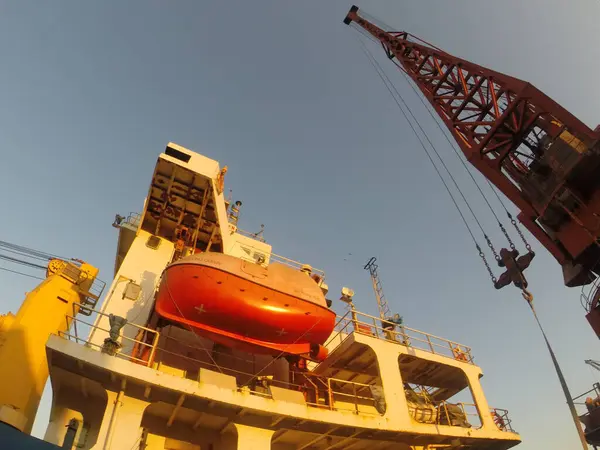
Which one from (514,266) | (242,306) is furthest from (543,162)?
(242,306)

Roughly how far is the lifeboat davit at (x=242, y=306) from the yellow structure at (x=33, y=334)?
2876 millimetres

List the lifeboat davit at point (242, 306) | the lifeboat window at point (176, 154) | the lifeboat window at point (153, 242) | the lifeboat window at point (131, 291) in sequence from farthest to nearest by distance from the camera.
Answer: the lifeboat window at point (153, 242), the lifeboat window at point (176, 154), the lifeboat window at point (131, 291), the lifeboat davit at point (242, 306)

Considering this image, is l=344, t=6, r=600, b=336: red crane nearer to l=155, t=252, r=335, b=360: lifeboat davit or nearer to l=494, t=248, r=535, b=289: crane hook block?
l=494, t=248, r=535, b=289: crane hook block

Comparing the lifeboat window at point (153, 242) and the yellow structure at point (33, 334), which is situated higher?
the lifeboat window at point (153, 242)

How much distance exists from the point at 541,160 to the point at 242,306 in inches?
464

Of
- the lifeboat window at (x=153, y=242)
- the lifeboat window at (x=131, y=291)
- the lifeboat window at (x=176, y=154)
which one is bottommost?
the lifeboat window at (x=131, y=291)

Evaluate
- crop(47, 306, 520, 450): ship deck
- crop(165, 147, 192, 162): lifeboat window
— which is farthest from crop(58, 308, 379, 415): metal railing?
crop(165, 147, 192, 162): lifeboat window

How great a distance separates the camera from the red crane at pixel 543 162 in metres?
12.2

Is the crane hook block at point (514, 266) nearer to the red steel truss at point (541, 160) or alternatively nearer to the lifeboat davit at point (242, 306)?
the red steel truss at point (541, 160)

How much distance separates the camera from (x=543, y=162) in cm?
1348

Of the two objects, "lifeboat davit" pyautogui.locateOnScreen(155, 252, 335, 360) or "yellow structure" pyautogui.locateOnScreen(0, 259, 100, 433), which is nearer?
"yellow structure" pyautogui.locateOnScreen(0, 259, 100, 433)

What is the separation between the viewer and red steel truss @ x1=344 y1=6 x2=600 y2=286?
12156 millimetres

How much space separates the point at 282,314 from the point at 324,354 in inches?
110

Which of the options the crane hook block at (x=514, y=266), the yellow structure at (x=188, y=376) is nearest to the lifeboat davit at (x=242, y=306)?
the yellow structure at (x=188, y=376)
